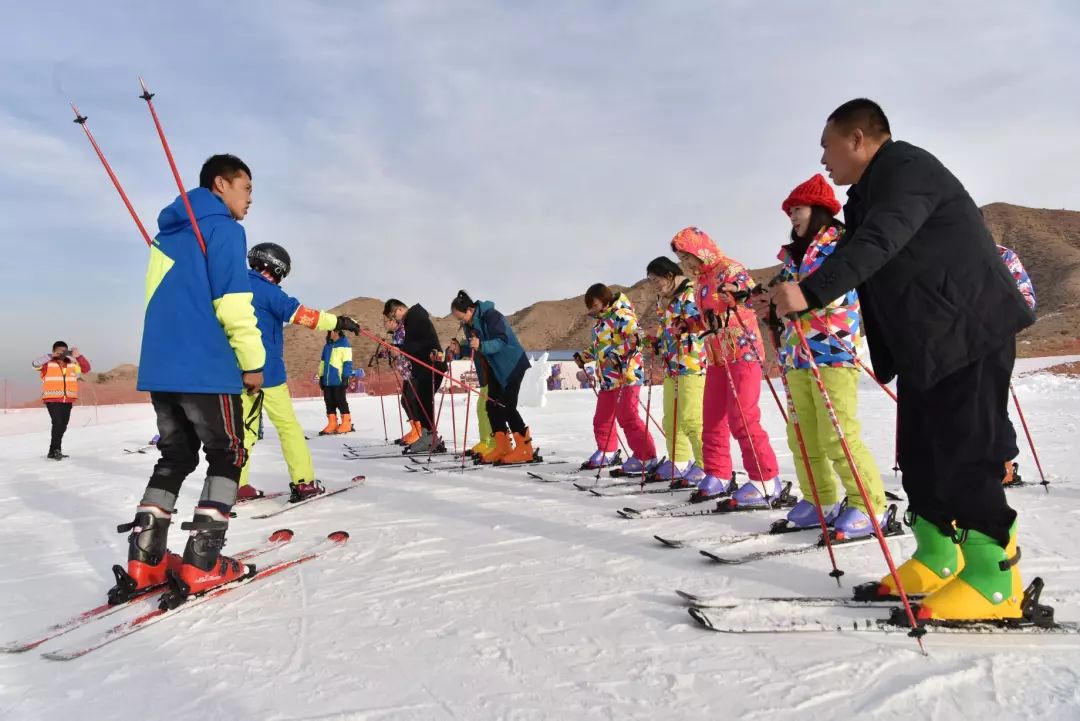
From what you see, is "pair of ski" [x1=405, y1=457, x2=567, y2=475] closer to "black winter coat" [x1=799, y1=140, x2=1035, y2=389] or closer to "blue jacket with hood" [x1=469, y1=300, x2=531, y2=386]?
"blue jacket with hood" [x1=469, y1=300, x2=531, y2=386]

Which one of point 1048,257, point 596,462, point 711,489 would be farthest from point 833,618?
point 1048,257

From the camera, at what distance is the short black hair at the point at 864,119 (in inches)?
94.9

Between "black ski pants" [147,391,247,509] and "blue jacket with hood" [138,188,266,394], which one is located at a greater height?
"blue jacket with hood" [138,188,266,394]

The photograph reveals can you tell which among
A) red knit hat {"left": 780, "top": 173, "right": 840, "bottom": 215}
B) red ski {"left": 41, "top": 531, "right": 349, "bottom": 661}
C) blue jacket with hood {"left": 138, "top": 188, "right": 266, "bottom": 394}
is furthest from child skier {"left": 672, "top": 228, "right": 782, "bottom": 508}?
blue jacket with hood {"left": 138, "top": 188, "right": 266, "bottom": 394}

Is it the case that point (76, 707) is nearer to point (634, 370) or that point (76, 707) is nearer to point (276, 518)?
point (276, 518)

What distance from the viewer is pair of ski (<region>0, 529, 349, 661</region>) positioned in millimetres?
2461

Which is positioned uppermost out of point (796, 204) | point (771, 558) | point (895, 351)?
point (796, 204)

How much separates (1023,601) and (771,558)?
1.10m

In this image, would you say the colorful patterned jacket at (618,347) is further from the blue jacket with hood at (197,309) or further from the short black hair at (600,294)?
the blue jacket with hood at (197,309)

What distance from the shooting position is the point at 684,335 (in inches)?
205

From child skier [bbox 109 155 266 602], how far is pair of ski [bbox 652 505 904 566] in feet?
7.35

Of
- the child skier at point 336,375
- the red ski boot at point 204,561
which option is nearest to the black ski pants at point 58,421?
the child skier at point 336,375

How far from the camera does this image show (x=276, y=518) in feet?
16.3

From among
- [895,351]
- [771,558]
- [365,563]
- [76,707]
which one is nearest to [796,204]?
[895,351]
